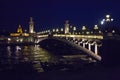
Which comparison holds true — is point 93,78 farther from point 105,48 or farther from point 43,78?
point 105,48

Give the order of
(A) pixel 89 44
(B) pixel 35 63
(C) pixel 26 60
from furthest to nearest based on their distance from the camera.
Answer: (C) pixel 26 60
(B) pixel 35 63
(A) pixel 89 44

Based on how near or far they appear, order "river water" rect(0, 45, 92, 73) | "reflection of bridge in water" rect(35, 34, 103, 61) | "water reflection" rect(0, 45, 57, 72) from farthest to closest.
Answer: "water reflection" rect(0, 45, 57, 72) → "reflection of bridge in water" rect(35, 34, 103, 61) → "river water" rect(0, 45, 92, 73)

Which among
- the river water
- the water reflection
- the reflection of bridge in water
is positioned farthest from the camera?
the water reflection

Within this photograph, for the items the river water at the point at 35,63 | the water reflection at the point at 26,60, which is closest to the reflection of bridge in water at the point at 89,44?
the river water at the point at 35,63

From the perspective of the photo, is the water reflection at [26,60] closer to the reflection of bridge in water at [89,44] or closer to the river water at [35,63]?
the river water at [35,63]

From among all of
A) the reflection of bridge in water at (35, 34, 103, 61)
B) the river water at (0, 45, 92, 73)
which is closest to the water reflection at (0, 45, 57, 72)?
the river water at (0, 45, 92, 73)

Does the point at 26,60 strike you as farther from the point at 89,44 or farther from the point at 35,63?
the point at 89,44

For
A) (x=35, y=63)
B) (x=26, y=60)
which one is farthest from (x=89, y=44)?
(x=26, y=60)

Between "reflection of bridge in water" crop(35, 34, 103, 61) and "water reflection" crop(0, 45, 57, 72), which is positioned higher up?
"reflection of bridge in water" crop(35, 34, 103, 61)

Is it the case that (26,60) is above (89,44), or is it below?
below

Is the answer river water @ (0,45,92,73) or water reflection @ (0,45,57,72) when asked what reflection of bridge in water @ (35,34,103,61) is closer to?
river water @ (0,45,92,73)

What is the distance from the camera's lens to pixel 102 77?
26.9 metres

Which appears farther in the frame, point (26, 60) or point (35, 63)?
point (26, 60)

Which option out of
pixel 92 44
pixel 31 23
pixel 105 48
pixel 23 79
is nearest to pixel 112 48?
pixel 105 48
